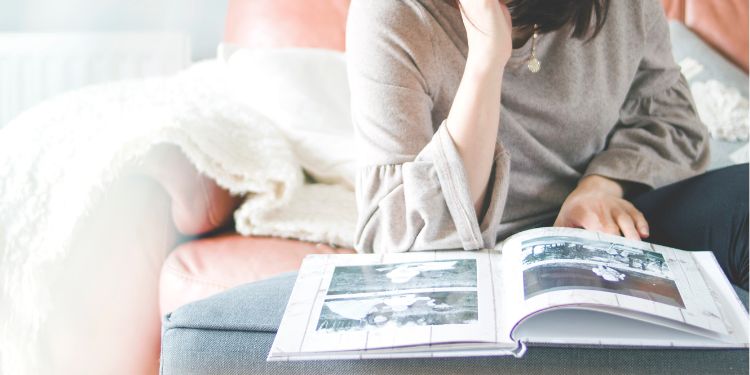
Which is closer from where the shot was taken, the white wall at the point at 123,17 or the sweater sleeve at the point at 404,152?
the sweater sleeve at the point at 404,152

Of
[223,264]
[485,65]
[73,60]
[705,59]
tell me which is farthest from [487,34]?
[73,60]

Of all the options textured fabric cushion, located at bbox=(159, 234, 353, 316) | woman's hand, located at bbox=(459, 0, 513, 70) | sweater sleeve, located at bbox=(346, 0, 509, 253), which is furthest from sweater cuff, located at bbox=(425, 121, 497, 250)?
textured fabric cushion, located at bbox=(159, 234, 353, 316)

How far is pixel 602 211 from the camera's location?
960 mm

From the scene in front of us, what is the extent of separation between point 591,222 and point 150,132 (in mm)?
706

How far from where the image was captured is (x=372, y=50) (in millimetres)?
992

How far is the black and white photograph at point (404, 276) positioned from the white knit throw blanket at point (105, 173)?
1.43 ft

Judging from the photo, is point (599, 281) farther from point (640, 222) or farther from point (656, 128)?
point (656, 128)

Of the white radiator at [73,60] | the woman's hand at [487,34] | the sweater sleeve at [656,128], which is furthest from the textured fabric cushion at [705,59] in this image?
the white radiator at [73,60]

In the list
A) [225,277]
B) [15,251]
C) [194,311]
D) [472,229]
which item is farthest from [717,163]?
[15,251]

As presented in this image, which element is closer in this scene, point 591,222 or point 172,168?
point 591,222

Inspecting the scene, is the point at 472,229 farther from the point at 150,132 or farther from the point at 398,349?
the point at 150,132

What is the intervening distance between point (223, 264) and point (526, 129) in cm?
50

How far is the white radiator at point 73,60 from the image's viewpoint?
5.69ft

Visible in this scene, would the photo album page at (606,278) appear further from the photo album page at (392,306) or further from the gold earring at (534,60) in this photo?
the gold earring at (534,60)
